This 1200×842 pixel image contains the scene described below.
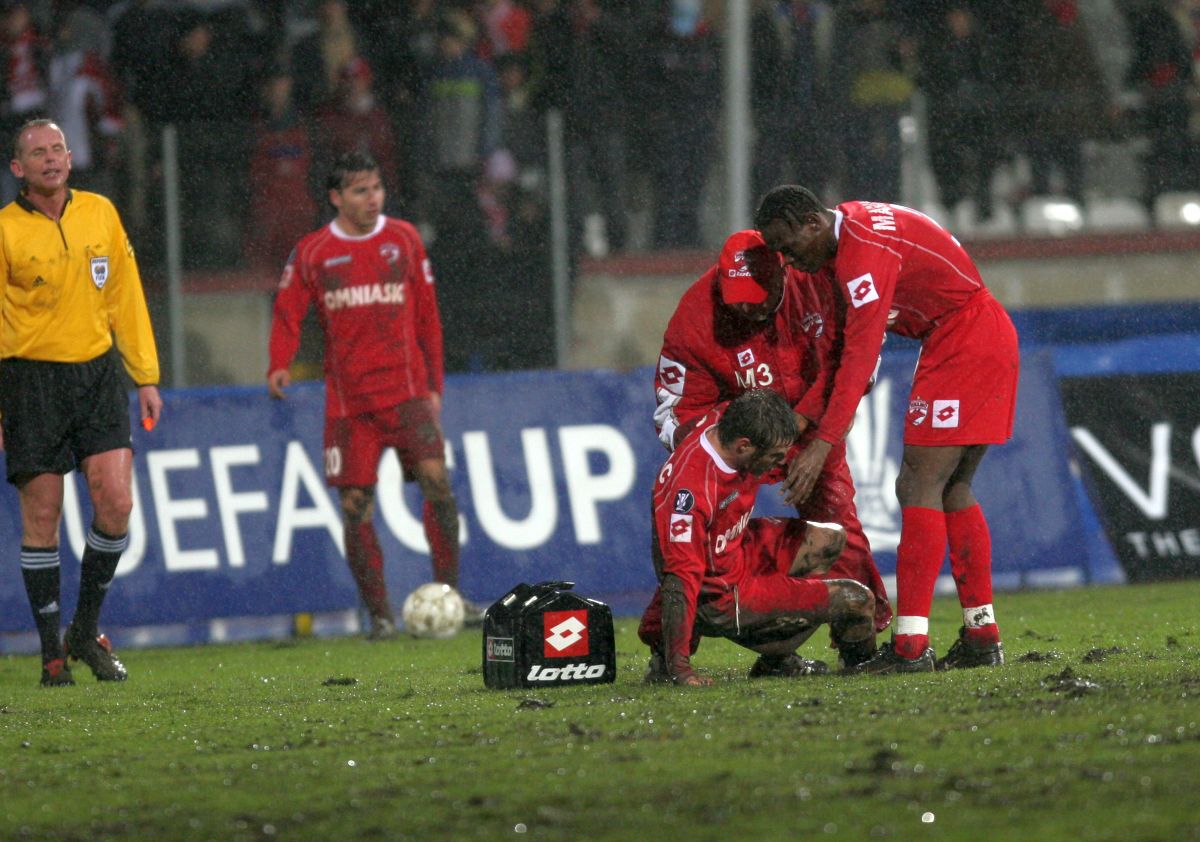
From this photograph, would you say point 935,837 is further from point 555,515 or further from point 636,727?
point 555,515

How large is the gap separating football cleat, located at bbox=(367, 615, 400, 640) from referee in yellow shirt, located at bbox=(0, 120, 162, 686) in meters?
1.90

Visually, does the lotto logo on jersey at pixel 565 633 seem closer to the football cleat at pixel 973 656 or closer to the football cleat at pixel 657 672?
the football cleat at pixel 657 672

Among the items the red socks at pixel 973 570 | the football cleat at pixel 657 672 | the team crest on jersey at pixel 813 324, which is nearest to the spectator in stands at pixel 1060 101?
the team crest on jersey at pixel 813 324

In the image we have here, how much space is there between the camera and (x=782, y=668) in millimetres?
6789

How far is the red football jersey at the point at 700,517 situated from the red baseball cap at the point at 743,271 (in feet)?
1.48

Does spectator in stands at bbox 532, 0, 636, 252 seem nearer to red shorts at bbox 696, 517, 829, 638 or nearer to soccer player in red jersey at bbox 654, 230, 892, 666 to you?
soccer player in red jersey at bbox 654, 230, 892, 666

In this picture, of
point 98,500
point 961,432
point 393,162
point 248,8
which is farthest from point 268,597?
point 248,8

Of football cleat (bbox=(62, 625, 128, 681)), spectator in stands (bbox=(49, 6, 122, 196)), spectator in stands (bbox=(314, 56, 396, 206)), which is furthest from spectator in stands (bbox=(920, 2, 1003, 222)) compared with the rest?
football cleat (bbox=(62, 625, 128, 681))

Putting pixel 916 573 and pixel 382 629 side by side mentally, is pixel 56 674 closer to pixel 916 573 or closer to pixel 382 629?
pixel 382 629

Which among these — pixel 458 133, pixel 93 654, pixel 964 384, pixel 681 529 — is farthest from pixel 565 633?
pixel 458 133

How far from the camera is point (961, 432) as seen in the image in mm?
6762

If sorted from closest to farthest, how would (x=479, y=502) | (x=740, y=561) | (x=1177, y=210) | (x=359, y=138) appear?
(x=740, y=561), (x=479, y=502), (x=359, y=138), (x=1177, y=210)

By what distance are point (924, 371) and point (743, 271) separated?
2.47 feet

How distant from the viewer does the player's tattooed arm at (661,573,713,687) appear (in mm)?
6164
